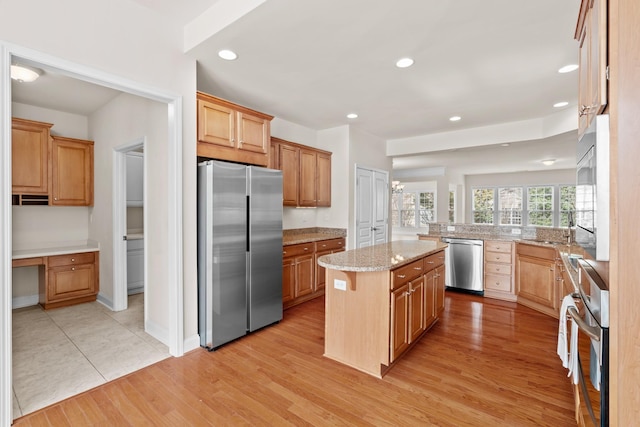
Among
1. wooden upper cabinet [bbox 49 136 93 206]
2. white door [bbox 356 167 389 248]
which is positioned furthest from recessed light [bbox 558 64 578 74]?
wooden upper cabinet [bbox 49 136 93 206]

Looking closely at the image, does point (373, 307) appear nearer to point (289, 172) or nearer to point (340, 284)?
point (340, 284)

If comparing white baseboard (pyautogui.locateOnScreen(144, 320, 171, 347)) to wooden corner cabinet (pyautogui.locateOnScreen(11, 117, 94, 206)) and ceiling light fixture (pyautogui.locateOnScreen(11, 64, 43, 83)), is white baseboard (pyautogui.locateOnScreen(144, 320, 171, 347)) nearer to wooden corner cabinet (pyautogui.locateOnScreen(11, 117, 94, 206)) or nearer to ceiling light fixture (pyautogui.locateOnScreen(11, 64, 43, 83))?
wooden corner cabinet (pyautogui.locateOnScreen(11, 117, 94, 206))

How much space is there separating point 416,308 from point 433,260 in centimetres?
64

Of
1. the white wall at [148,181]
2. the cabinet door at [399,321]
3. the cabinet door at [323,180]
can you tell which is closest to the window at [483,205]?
the cabinet door at [323,180]

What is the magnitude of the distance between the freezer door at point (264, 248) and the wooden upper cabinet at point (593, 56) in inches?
102

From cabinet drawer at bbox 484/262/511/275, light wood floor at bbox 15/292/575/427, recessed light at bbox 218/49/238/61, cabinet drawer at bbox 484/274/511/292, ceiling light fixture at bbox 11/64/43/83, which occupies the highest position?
recessed light at bbox 218/49/238/61

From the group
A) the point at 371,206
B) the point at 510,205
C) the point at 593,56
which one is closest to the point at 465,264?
the point at 371,206

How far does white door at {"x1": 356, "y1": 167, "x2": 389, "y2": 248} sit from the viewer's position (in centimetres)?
525

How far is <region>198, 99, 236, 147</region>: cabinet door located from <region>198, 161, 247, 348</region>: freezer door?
1.07 ft

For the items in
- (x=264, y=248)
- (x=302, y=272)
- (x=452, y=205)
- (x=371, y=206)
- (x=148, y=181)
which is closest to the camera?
(x=148, y=181)

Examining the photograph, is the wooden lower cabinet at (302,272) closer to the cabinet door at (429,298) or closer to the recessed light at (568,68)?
the cabinet door at (429,298)

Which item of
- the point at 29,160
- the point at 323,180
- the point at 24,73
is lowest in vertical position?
the point at 323,180

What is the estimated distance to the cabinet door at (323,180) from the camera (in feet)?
16.3

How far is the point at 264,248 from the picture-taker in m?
3.26
